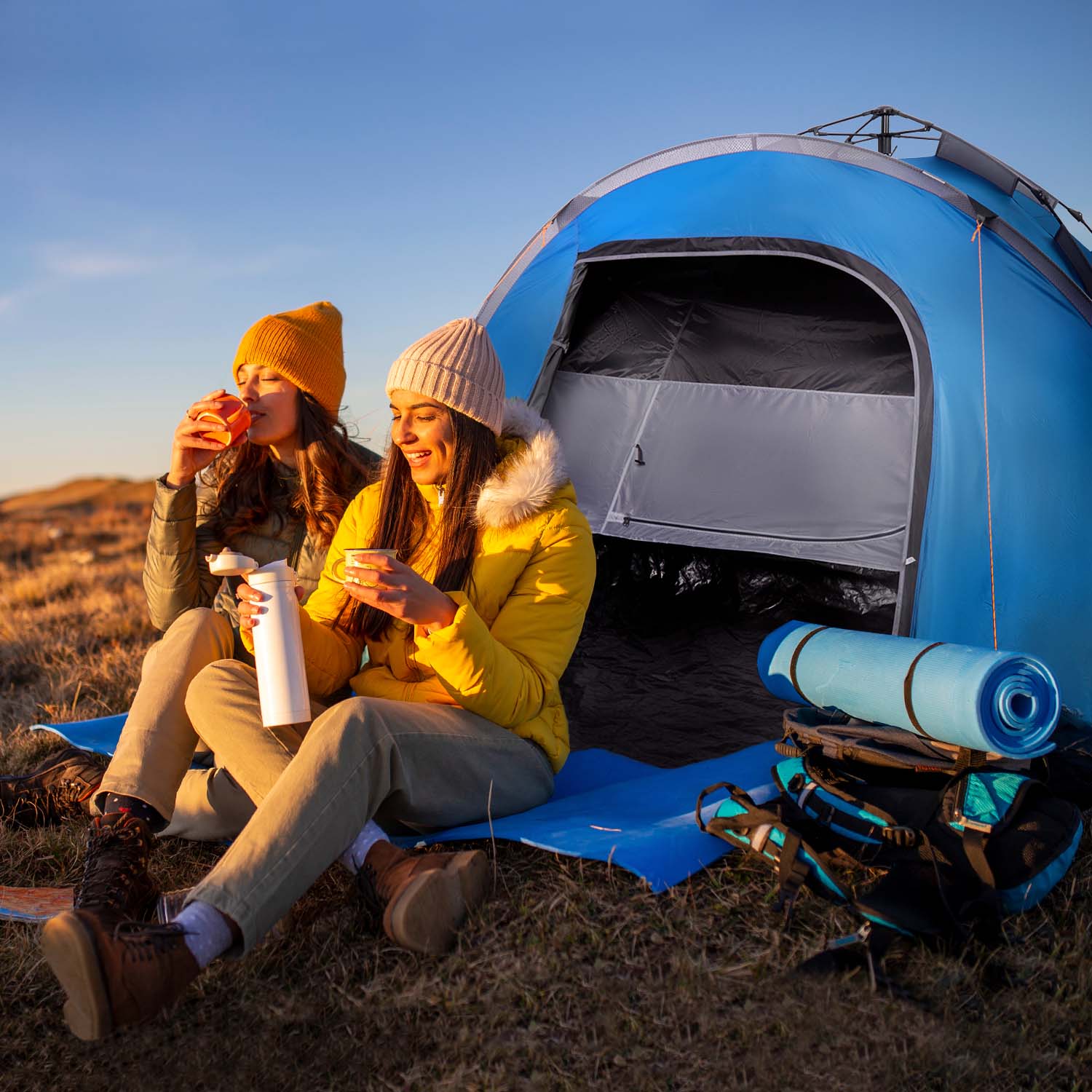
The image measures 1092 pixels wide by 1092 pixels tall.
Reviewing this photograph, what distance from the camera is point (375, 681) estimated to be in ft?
8.66

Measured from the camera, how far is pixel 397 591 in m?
2.11

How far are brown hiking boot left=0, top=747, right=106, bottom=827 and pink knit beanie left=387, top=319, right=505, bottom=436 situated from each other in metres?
1.47

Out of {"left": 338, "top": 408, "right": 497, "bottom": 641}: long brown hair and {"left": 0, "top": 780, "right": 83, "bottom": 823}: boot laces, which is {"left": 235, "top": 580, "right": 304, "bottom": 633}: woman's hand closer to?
{"left": 338, "top": 408, "right": 497, "bottom": 641}: long brown hair

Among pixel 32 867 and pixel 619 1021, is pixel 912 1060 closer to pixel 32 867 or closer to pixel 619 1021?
pixel 619 1021

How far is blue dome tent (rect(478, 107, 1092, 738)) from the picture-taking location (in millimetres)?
3271

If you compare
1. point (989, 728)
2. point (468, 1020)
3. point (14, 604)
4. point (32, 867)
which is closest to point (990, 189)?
point (989, 728)

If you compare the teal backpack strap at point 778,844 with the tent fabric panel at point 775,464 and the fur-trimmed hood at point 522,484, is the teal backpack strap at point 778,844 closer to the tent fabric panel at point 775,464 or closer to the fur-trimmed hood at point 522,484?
the fur-trimmed hood at point 522,484

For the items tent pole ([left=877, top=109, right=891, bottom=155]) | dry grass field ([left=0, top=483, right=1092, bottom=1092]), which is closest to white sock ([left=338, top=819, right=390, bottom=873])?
dry grass field ([left=0, top=483, right=1092, bottom=1092])

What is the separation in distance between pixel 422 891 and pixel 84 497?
18.4 metres

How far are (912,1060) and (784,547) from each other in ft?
7.45

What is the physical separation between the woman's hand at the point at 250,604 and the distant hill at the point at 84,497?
15.5 m

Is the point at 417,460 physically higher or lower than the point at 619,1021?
higher

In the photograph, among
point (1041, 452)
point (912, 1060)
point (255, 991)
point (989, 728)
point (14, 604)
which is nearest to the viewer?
point (912, 1060)

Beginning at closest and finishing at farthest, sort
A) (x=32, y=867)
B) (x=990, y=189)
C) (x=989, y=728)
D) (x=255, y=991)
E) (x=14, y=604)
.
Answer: (x=255, y=991), (x=989, y=728), (x=32, y=867), (x=990, y=189), (x=14, y=604)
